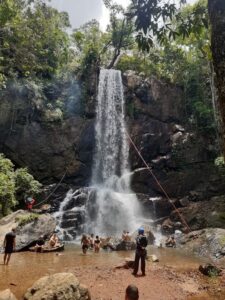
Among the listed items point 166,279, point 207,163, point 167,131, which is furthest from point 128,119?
point 166,279

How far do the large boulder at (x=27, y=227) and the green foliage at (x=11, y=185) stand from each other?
2.34 meters

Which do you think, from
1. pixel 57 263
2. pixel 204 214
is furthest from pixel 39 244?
pixel 204 214

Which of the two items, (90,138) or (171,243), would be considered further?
(90,138)

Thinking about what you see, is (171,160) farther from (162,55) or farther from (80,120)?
(162,55)

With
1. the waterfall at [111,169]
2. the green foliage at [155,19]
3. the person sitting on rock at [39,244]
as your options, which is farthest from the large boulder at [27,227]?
the green foliage at [155,19]

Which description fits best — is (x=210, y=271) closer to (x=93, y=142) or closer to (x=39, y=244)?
(x=39, y=244)

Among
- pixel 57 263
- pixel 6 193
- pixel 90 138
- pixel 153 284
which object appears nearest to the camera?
pixel 153 284

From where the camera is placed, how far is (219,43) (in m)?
3.09

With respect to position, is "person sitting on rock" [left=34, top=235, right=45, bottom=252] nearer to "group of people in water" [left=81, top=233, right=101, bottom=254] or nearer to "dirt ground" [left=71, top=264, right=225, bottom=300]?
"group of people in water" [left=81, top=233, right=101, bottom=254]

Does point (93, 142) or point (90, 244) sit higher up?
point (93, 142)

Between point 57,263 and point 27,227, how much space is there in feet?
15.5

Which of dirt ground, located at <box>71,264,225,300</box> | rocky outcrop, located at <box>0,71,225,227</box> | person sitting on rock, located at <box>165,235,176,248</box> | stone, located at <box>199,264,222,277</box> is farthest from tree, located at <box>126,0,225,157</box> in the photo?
rocky outcrop, located at <box>0,71,225,227</box>

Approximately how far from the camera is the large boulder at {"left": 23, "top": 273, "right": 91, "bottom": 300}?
23.9ft

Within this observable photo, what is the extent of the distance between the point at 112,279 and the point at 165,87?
24675 mm
